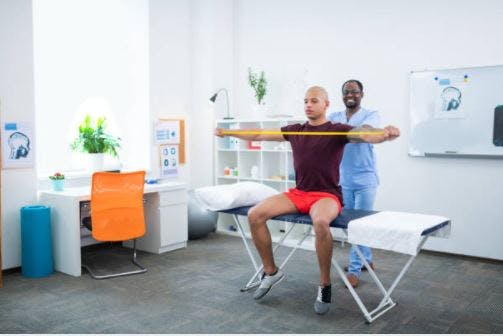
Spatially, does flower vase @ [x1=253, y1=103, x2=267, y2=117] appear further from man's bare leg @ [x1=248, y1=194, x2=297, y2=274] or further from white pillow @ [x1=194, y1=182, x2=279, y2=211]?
man's bare leg @ [x1=248, y1=194, x2=297, y2=274]

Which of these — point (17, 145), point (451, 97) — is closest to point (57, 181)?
point (17, 145)

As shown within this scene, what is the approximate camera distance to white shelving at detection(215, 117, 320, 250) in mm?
5168

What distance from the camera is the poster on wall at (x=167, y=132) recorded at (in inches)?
211

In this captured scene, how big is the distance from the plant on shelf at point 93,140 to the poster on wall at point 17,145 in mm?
628

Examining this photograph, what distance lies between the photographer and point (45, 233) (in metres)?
4.07

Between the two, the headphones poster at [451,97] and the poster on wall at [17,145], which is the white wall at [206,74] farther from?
the headphones poster at [451,97]

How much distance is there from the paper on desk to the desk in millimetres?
2208

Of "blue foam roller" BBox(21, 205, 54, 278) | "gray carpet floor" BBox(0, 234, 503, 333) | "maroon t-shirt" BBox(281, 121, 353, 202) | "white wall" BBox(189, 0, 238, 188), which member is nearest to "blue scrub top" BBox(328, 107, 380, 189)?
"maroon t-shirt" BBox(281, 121, 353, 202)

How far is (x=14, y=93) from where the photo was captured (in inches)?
162

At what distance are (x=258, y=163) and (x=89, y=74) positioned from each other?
1.98 metres

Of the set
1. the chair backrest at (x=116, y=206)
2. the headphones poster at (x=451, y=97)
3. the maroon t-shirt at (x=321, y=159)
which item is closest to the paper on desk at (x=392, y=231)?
the maroon t-shirt at (x=321, y=159)

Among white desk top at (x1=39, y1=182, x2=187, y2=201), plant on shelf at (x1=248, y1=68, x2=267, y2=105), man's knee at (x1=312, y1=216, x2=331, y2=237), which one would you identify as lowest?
man's knee at (x1=312, y1=216, x2=331, y2=237)

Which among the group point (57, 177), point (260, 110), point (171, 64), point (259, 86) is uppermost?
point (171, 64)

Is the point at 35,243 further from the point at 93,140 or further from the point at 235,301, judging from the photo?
the point at 235,301
